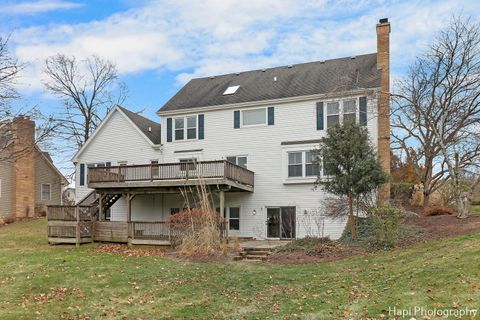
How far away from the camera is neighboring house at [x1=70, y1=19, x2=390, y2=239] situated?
22156mm

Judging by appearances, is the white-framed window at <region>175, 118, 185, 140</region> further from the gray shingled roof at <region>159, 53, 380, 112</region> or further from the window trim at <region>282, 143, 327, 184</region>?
the window trim at <region>282, 143, 327, 184</region>

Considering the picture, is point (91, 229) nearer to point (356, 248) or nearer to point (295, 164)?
point (295, 164)

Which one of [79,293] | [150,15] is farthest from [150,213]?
[79,293]

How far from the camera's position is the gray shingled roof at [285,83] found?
2358 centimetres

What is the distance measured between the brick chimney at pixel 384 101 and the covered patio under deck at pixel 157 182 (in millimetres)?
6746

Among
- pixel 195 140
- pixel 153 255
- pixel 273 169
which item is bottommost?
pixel 153 255

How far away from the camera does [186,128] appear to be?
86.5 feet

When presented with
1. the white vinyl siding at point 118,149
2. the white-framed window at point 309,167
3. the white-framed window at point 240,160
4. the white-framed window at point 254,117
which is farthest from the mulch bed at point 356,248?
the white vinyl siding at point 118,149

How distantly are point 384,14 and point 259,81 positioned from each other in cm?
779

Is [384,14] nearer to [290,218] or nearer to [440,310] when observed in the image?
[290,218]

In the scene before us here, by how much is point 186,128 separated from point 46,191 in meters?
16.8

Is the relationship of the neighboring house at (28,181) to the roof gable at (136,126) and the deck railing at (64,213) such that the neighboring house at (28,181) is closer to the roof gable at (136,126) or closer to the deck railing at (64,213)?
the roof gable at (136,126)

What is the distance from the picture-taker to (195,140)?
26.0 metres

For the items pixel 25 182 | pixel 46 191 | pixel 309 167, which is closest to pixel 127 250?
pixel 309 167
